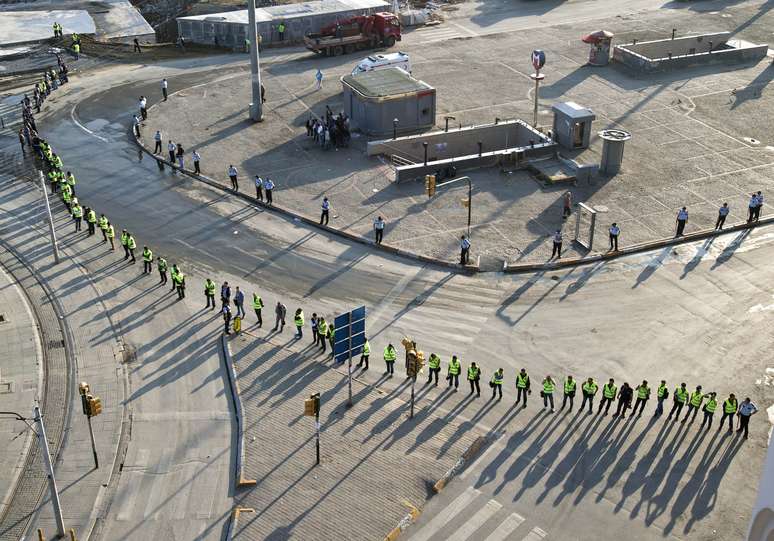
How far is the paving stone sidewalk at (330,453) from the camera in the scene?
2397cm

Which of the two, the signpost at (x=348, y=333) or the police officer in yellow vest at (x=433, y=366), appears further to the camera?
the police officer in yellow vest at (x=433, y=366)

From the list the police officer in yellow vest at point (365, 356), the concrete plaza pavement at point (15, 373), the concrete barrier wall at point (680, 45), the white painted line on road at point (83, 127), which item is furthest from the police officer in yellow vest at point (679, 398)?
the concrete barrier wall at point (680, 45)

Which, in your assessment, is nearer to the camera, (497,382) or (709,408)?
(709,408)

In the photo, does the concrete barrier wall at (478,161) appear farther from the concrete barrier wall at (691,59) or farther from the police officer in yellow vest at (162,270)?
the concrete barrier wall at (691,59)

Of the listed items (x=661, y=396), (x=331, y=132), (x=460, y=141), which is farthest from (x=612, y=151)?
(x=661, y=396)

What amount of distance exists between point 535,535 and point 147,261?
20.4 m

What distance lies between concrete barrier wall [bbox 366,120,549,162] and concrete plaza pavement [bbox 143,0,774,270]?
1.41 metres

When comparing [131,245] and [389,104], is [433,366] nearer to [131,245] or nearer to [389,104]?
[131,245]

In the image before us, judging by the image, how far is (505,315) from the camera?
33.5 m

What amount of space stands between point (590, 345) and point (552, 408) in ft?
13.8

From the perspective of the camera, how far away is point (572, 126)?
46938mm

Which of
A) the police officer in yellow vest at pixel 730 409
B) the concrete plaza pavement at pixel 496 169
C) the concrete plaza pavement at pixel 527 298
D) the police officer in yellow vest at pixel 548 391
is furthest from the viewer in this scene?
the concrete plaza pavement at pixel 496 169

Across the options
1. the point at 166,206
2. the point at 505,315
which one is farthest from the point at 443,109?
the point at 505,315

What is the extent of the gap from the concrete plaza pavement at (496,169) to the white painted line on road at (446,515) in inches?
554
